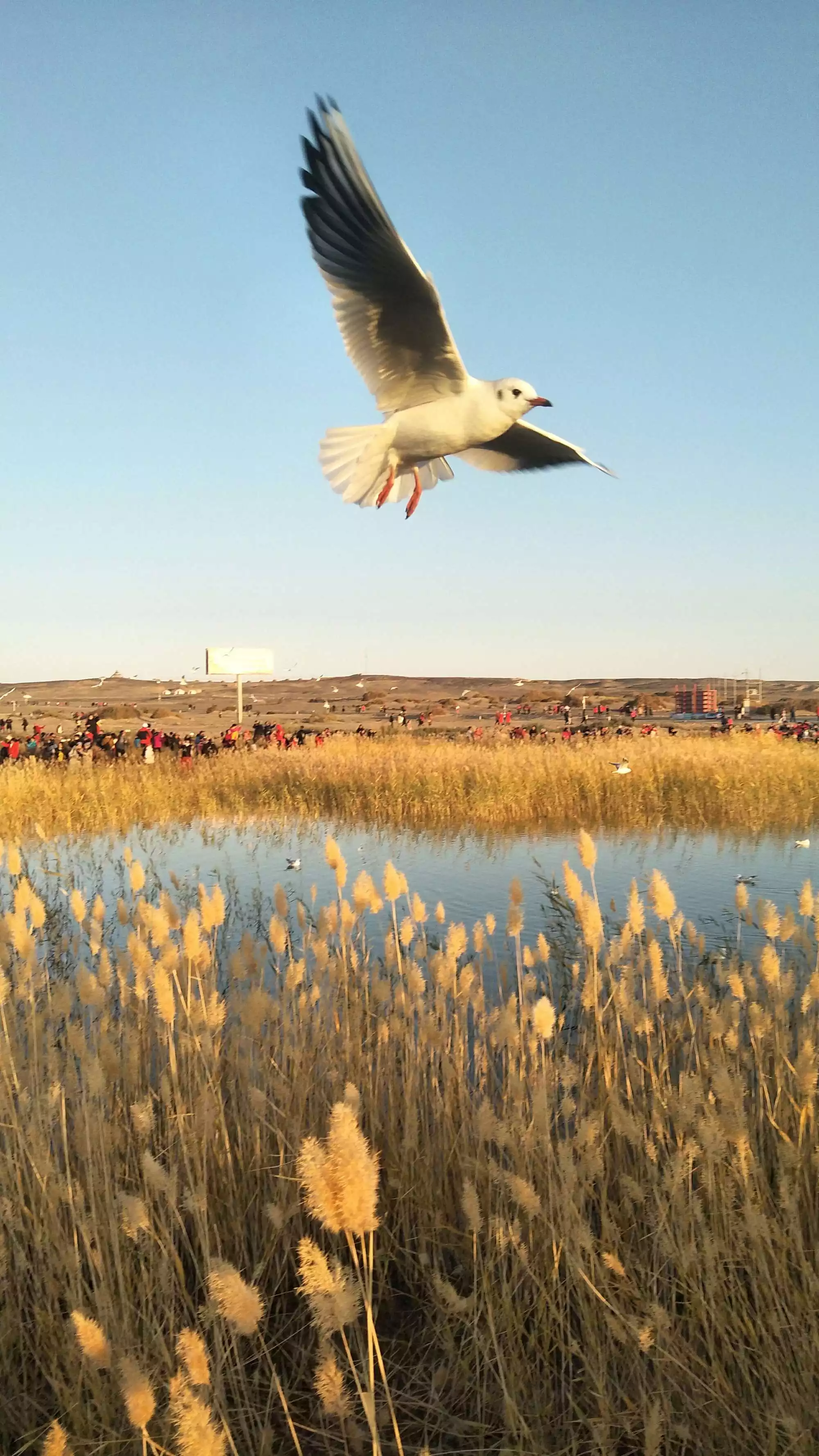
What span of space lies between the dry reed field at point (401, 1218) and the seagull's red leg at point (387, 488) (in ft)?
8.06

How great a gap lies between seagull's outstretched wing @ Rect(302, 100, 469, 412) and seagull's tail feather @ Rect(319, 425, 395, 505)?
0.96ft

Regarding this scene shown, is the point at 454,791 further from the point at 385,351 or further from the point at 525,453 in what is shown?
the point at 385,351

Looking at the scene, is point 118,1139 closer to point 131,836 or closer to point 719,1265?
point 719,1265

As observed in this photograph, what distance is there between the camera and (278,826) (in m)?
10.5

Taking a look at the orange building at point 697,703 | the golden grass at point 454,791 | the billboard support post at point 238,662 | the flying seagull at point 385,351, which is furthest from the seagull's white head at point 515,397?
the orange building at point 697,703

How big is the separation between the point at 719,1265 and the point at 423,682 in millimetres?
69370

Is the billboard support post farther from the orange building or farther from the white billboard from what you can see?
the orange building

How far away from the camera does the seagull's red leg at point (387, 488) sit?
5008mm

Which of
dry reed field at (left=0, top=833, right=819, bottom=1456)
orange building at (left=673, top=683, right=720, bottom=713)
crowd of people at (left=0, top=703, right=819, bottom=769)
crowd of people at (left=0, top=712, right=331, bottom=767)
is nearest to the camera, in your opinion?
dry reed field at (left=0, top=833, right=819, bottom=1456)

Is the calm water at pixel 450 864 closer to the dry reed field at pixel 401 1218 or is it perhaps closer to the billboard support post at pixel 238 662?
the dry reed field at pixel 401 1218

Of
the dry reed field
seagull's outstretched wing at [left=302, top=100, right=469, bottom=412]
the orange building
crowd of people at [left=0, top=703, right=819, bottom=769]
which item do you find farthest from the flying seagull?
the orange building

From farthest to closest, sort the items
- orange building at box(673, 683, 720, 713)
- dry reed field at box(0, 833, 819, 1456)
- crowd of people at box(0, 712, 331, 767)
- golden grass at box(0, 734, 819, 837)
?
orange building at box(673, 683, 720, 713) < crowd of people at box(0, 712, 331, 767) < golden grass at box(0, 734, 819, 837) < dry reed field at box(0, 833, 819, 1456)

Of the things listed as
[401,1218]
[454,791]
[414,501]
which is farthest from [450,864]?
[401,1218]

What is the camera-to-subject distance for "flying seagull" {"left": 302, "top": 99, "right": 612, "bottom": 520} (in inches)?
175
